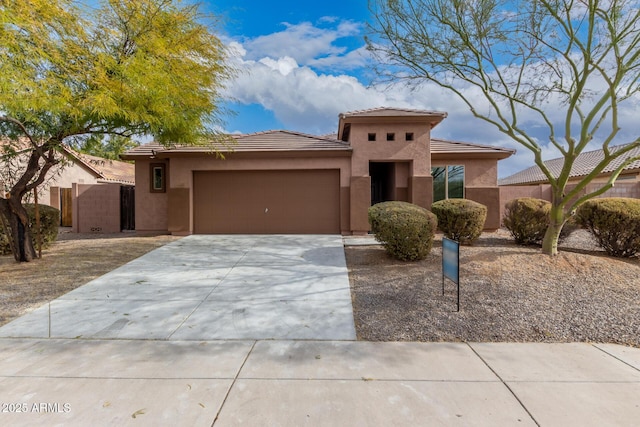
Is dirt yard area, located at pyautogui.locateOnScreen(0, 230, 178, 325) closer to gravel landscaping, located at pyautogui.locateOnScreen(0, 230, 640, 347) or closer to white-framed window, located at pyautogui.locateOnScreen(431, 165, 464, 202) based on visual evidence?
gravel landscaping, located at pyautogui.locateOnScreen(0, 230, 640, 347)

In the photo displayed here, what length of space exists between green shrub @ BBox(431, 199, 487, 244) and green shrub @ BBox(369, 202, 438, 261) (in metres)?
1.51

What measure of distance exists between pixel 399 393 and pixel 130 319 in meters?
3.87

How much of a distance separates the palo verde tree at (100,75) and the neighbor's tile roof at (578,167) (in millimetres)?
20643

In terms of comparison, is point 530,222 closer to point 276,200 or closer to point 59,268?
→ point 276,200

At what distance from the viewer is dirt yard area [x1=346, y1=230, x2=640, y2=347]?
4477 mm

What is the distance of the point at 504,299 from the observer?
18.0 feet

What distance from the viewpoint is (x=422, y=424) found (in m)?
2.72

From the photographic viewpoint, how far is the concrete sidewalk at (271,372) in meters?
2.84

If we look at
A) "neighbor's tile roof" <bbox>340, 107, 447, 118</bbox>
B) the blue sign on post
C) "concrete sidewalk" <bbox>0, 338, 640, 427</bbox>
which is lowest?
"concrete sidewalk" <bbox>0, 338, 640, 427</bbox>

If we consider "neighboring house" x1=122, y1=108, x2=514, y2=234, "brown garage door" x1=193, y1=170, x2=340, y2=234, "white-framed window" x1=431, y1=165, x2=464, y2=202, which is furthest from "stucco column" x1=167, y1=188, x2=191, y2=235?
"white-framed window" x1=431, y1=165, x2=464, y2=202

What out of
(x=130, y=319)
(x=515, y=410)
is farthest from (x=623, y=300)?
(x=130, y=319)

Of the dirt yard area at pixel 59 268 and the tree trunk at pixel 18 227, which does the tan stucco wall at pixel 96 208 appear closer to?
the dirt yard area at pixel 59 268

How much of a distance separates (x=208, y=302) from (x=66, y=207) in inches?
580

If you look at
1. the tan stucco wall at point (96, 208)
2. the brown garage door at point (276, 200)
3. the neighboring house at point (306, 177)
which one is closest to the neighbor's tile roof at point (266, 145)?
the neighboring house at point (306, 177)
